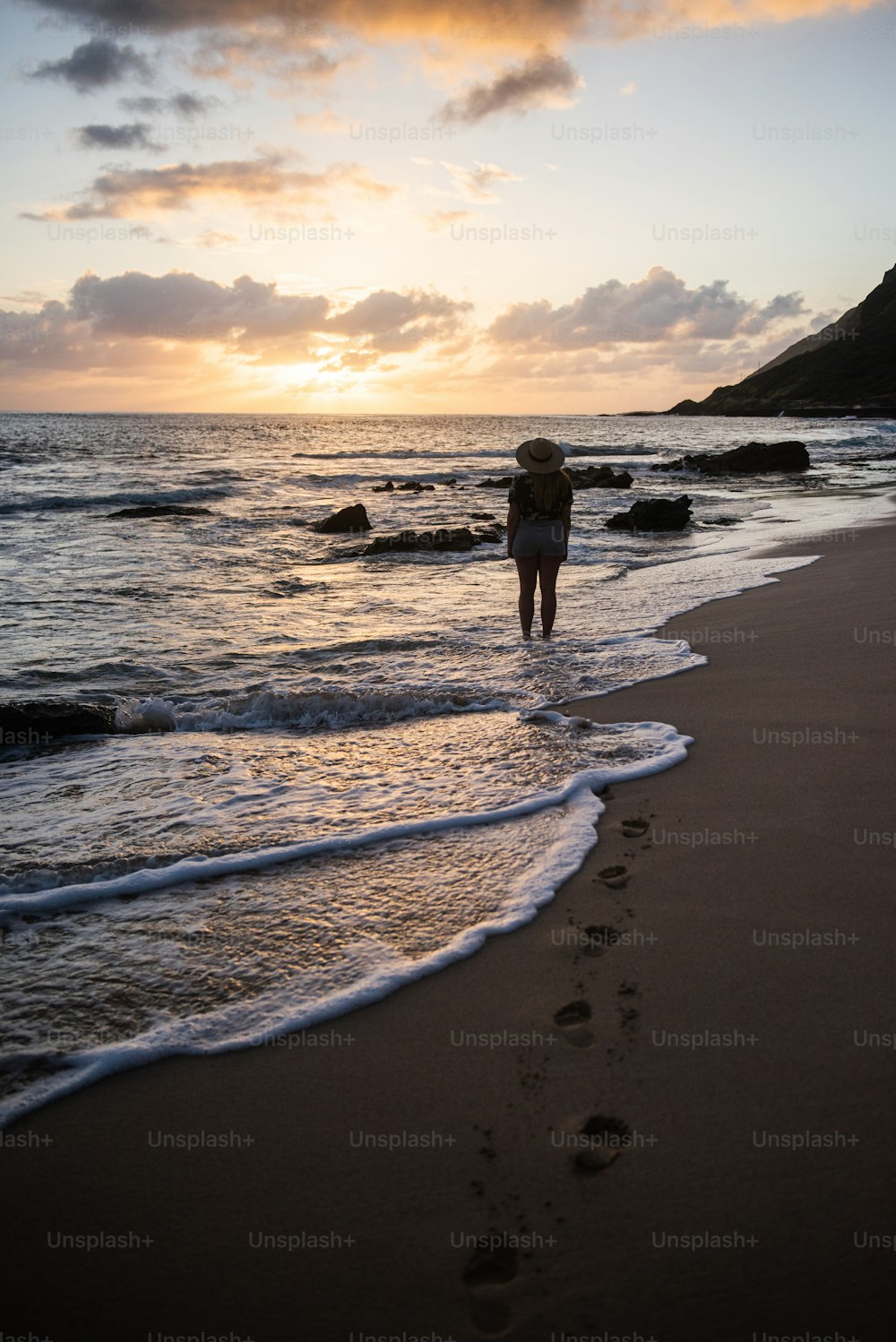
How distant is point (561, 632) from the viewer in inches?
323

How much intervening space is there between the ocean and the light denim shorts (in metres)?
0.82

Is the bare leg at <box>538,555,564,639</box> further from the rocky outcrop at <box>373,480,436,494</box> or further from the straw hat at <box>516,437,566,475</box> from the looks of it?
the rocky outcrop at <box>373,480,436,494</box>

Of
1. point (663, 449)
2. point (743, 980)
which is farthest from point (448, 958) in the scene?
point (663, 449)

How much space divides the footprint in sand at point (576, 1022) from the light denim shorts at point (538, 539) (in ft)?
18.9

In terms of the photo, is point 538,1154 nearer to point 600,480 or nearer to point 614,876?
point 614,876

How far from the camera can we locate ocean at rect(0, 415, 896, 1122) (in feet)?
9.07

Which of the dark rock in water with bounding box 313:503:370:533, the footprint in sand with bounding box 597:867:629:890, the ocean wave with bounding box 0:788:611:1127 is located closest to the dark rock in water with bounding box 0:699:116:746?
the ocean wave with bounding box 0:788:611:1127

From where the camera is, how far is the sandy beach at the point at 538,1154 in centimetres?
170

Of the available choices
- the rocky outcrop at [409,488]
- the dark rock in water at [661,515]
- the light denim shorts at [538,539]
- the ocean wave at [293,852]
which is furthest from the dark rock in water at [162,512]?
the ocean wave at [293,852]

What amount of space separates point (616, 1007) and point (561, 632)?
5.90 metres

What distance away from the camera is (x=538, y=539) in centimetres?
789

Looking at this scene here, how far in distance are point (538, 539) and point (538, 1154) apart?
20.9 ft

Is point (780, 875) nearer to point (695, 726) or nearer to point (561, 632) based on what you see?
point (695, 726)

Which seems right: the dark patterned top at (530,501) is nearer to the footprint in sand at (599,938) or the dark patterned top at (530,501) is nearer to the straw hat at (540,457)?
the straw hat at (540,457)
